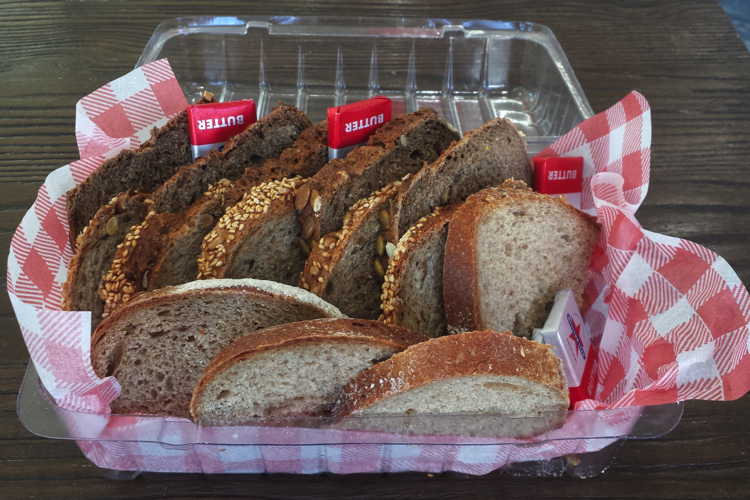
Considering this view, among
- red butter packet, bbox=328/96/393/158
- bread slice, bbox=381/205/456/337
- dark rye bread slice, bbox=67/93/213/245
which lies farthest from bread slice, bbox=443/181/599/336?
dark rye bread slice, bbox=67/93/213/245

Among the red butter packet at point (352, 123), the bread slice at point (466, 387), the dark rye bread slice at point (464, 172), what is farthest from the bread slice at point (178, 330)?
the red butter packet at point (352, 123)

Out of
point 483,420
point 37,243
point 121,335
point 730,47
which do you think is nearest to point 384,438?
point 483,420

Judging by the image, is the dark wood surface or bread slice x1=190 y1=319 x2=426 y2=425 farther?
the dark wood surface

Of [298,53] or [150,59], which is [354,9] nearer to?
[298,53]

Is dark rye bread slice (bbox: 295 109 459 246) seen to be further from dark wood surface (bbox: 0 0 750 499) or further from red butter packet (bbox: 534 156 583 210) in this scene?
dark wood surface (bbox: 0 0 750 499)

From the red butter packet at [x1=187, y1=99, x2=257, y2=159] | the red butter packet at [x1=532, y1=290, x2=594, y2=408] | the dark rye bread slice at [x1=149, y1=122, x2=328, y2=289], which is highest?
the red butter packet at [x1=187, y1=99, x2=257, y2=159]

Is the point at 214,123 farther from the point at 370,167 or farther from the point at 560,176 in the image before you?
the point at 560,176
